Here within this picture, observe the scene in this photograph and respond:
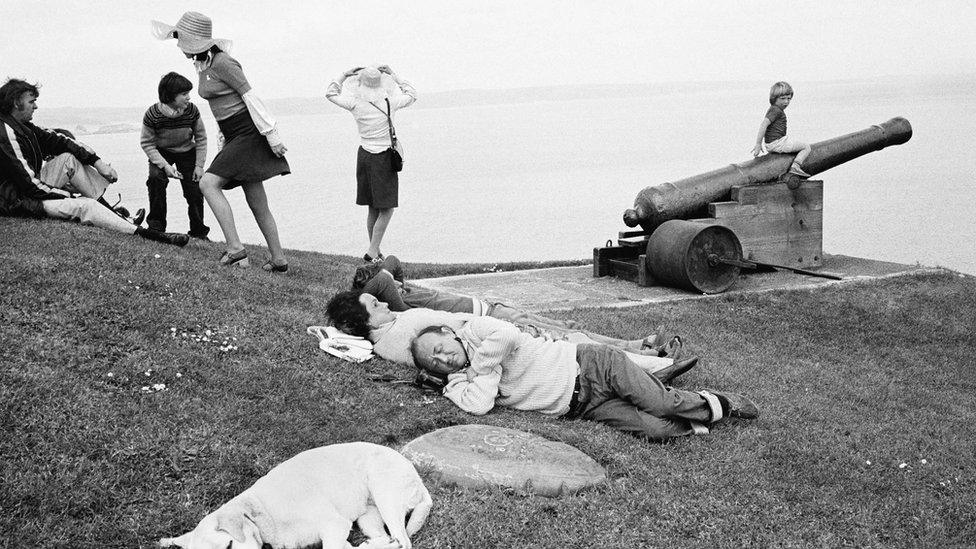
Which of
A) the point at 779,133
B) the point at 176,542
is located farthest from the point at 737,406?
the point at 779,133

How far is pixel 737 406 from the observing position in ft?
18.3

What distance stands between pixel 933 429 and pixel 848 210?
19.1 metres

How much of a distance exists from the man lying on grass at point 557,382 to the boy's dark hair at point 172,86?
497cm

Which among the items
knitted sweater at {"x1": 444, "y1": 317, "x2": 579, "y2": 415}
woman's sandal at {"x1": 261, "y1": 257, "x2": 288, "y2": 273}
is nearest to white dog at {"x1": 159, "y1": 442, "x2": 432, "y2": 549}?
knitted sweater at {"x1": 444, "y1": 317, "x2": 579, "y2": 415}

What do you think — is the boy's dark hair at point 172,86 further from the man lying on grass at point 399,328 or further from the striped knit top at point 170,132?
the man lying on grass at point 399,328

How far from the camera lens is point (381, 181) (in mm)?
9664

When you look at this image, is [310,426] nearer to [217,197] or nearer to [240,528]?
[240,528]

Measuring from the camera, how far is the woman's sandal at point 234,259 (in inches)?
313

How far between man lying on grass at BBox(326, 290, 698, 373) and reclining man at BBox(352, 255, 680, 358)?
0.02m

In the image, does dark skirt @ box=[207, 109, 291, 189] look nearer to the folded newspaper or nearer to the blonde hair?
the folded newspaper

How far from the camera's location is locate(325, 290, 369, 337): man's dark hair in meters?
6.16

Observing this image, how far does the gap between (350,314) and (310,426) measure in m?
1.31

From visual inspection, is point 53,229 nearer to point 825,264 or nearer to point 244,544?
point 244,544

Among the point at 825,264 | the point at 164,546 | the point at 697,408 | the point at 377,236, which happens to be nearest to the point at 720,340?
→ the point at 697,408
